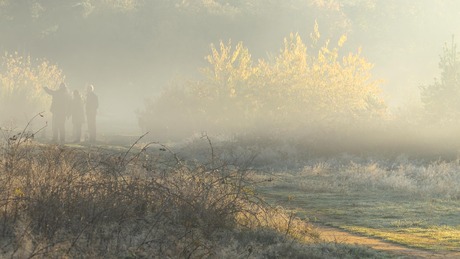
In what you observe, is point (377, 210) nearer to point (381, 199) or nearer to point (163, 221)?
point (381, 199)

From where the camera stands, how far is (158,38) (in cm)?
6938

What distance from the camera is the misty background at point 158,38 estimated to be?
66000mm

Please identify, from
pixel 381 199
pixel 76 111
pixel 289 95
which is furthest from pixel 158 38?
pixel 381 199

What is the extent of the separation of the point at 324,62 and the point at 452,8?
61204 millimetres

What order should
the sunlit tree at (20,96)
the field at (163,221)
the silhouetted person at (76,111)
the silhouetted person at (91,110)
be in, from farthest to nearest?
the sunlit tree at (20,96)
the silhouetted person at (91,110)
the silhouetted person at (76,111)
the field at (163,221)

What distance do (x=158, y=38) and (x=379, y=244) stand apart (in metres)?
59.3

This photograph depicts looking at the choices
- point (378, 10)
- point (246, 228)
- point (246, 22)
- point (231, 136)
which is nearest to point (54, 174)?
point (246, 228)

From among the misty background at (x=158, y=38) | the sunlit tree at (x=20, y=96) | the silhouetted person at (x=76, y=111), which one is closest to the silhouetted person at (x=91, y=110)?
the silhouetted person at (x=76, y=111)

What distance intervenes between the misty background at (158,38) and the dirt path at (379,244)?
5039cm

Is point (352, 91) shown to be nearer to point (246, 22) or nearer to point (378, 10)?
point (246, 22)

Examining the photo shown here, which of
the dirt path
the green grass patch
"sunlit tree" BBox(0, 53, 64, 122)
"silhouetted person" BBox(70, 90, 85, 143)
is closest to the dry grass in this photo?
the dirt path

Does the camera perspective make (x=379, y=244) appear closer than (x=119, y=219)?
No

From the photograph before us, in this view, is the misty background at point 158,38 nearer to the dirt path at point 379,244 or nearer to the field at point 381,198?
the field at point 381,198

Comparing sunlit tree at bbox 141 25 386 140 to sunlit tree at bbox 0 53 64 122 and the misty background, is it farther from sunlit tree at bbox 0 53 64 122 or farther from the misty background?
the misty background
